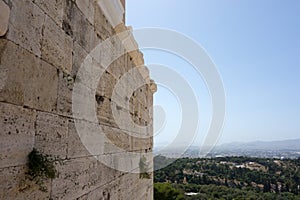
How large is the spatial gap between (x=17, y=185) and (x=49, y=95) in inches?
25.3

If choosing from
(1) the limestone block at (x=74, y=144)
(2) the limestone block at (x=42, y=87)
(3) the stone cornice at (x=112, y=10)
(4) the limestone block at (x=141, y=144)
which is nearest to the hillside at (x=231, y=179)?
(4) the limestone block at (x=141, y=144)

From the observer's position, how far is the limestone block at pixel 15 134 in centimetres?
141

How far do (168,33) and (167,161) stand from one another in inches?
176

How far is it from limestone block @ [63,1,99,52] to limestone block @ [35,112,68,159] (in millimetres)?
745

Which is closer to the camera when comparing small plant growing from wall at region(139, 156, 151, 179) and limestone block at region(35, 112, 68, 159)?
limestone block at region(35, 112, 68, 159)

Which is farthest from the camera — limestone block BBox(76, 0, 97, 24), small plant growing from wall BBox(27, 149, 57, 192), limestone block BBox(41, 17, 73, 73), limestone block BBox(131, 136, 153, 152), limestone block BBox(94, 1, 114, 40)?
limestone block BBox(131, 136, 153, 152)

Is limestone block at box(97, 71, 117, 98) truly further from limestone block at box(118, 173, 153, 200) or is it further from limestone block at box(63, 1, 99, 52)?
limestone block at box(118, 173, 153, 200)

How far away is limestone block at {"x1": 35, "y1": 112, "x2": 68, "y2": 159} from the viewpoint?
1747 mm

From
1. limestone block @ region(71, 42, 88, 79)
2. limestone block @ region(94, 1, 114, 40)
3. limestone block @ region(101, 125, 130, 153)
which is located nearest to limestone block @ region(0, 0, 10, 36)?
limestone block @ region(71, 42, 88, 79)

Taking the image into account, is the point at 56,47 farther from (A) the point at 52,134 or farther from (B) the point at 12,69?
(A) the point at 52,134

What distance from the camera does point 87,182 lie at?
7.95 feet

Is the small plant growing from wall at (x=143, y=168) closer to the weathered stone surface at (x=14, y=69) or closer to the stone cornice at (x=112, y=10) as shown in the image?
the stone cornice at (x=112, y=10)

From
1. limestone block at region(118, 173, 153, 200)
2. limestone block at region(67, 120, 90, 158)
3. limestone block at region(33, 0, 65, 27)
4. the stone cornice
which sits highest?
the stone cornice

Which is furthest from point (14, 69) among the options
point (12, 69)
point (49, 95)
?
point (49, 95)
